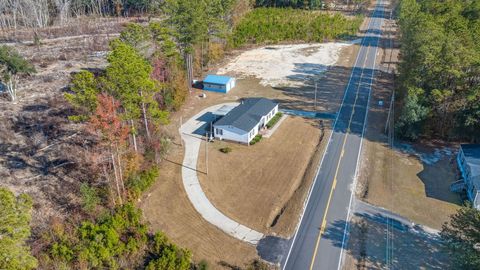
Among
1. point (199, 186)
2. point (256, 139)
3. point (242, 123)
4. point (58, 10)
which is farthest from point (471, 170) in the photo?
point (58, 10)

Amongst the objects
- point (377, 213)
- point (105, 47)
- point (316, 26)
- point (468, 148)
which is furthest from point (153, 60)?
point (316, 26)

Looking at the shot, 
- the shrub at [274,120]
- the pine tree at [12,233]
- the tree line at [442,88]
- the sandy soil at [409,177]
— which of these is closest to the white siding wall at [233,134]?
the shrub at [274,120]

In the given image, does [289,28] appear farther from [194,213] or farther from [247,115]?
[194,213]

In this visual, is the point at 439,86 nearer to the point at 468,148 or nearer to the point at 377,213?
the point at 468,148

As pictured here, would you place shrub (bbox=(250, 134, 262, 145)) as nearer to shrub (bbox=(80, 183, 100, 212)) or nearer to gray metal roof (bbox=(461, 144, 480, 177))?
shrub (bbox=(80, 183, 100, 212))

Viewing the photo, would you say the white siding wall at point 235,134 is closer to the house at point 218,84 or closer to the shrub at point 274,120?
the shrub at point 274,120

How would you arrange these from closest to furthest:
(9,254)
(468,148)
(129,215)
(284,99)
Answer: (9,254) < (129,215) < (468,148) < (284,99)

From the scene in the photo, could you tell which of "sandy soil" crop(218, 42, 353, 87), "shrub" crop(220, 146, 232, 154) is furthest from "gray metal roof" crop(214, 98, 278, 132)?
"sandy soil" crop(218, 42, 353, 87)
